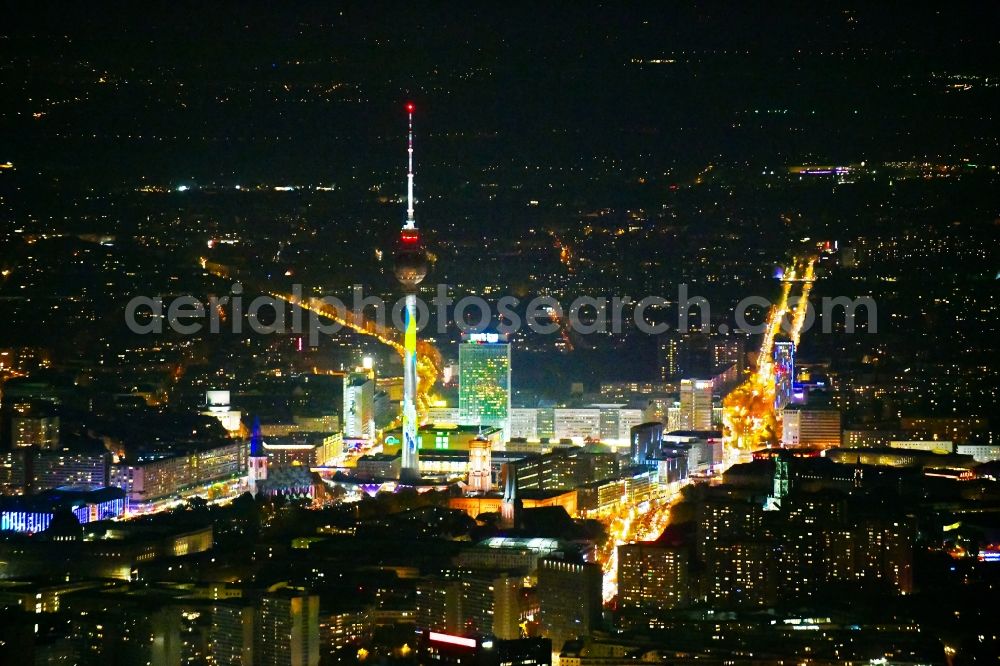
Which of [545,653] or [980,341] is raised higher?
[980,341]

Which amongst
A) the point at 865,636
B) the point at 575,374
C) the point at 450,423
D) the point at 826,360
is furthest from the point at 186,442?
the point at 865,636

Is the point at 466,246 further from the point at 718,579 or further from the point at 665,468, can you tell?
the point at 718,579

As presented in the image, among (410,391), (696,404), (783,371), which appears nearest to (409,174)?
(410,391)

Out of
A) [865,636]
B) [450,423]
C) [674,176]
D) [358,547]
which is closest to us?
[865,636]

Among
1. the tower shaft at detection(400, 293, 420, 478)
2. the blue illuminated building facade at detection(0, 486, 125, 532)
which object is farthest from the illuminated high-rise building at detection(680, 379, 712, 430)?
the blue illuminated building facade at detection(0, 486, 125, 532)

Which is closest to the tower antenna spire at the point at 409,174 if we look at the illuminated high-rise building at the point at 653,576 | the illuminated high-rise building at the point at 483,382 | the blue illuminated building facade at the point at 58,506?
the illuminated high-rise building at the point at 483,382

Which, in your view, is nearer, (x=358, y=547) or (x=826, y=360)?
(x=358, y=547)
